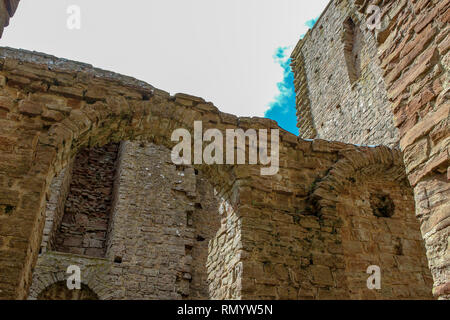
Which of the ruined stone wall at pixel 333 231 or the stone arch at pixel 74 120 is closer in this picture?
the stone arch at pixel 74 120

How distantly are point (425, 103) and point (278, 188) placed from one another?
2919 mm

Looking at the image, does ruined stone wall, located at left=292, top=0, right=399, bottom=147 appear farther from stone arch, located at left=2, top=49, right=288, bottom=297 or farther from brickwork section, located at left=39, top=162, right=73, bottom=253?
brickwork section, located at left=39, top=162, right=73, bottom=253

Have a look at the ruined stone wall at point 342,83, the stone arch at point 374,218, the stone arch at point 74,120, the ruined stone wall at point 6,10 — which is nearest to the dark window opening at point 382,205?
the stone arch at point 374,218

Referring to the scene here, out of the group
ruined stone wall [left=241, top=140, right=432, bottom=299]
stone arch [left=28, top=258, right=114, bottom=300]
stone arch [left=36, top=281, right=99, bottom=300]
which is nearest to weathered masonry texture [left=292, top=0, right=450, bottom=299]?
ruined stone wall [left=241, top=140, right=432, bottom=299]

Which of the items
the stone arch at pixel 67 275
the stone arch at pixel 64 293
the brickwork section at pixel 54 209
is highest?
the brickwork section at pixel 54 209

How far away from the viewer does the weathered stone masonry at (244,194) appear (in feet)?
14.8

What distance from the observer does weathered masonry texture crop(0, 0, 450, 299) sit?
2.78 meters

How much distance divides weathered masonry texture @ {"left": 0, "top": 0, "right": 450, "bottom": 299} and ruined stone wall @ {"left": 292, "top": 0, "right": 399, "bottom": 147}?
68 mm

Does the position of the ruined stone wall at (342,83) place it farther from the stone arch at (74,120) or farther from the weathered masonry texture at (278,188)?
the stone arch at (74,120)

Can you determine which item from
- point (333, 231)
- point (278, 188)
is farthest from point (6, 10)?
point (333, 231)

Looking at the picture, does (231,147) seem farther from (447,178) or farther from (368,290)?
(447,178)

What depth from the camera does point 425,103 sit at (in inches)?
107

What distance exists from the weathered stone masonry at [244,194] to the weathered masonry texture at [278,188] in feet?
0.05

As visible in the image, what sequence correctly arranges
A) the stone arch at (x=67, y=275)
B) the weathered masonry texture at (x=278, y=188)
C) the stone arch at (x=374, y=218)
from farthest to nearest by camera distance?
the stone arch at (x=67, y=275), the stone arch at (x=374, y=218), the weathered masonry texture at (x=278, y=188)
